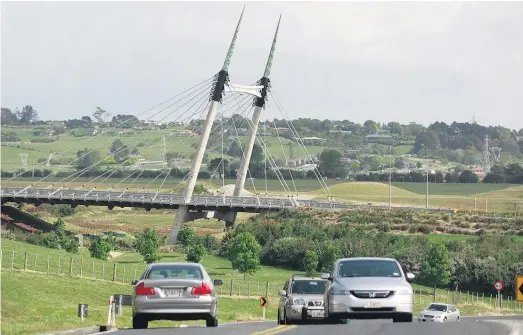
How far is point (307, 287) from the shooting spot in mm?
41844

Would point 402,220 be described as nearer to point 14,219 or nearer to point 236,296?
point 14,219

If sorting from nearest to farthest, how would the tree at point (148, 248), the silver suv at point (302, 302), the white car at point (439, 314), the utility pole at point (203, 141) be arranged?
1. the silver suv at point (302, 302)
2. the white car at point (439, 314)
3. the tree at point (148, 248)
4. the utility pole at point (203, 141)

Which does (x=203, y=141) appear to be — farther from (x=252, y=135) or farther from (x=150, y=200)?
(x=150, y=200)

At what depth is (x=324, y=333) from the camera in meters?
34.5

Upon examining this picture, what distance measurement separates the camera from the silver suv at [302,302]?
136 feet

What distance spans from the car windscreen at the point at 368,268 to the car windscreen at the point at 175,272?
3.71 metres

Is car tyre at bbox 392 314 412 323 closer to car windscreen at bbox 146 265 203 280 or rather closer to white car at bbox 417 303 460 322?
car windscreen at bbox 146 265 203 280

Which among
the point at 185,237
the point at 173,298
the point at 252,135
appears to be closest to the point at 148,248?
the point at 185,237

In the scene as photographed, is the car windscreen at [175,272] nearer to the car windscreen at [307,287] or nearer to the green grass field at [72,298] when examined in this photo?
the green grass field at [72,298]

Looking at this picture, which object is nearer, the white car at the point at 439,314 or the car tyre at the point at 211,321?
the car tyre at the point at 211,321

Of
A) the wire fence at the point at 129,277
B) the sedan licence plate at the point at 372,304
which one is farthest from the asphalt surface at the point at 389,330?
the wire fence at the point at 129,277

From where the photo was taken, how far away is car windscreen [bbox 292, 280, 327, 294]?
41.7 meters

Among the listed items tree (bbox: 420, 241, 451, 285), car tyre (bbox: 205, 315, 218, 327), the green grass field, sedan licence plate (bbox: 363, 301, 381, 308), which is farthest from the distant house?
sedan licence plate (bbox: 363, 301, 381, 308)

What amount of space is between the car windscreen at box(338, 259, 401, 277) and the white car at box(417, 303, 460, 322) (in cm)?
2623
